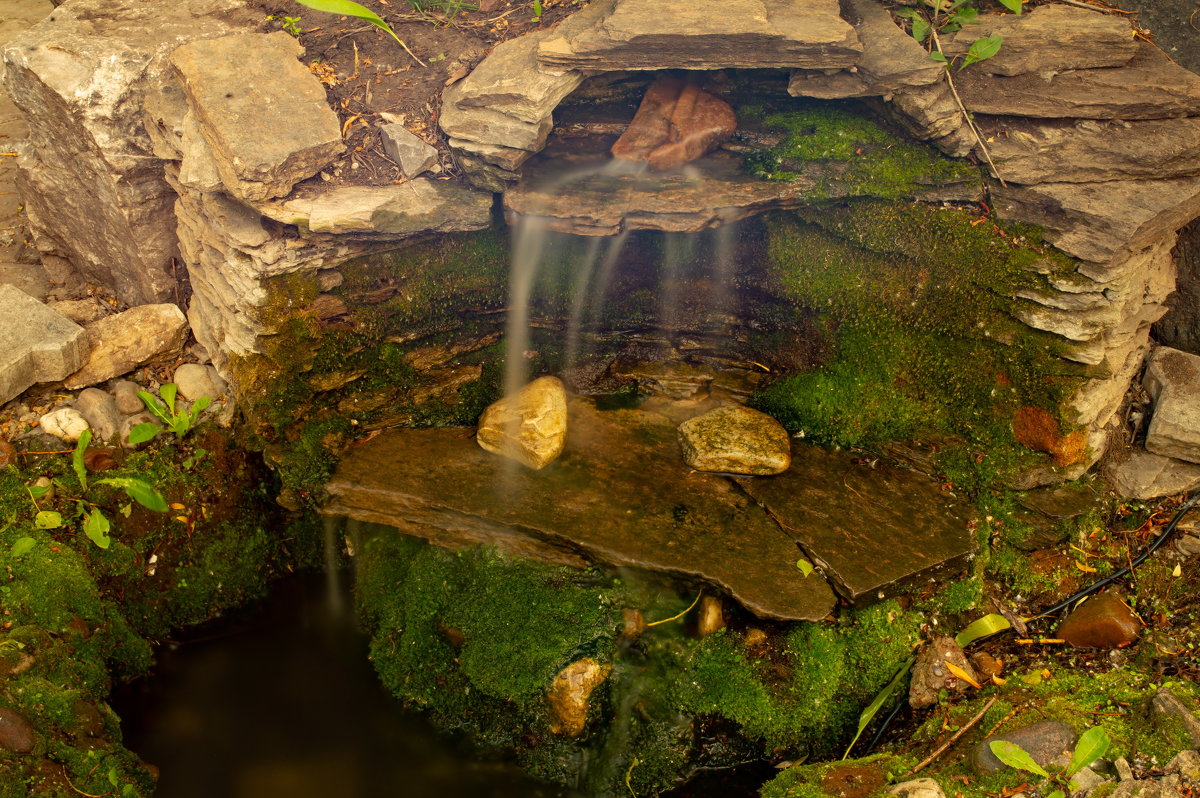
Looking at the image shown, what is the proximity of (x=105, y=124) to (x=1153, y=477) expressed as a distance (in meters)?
6.83

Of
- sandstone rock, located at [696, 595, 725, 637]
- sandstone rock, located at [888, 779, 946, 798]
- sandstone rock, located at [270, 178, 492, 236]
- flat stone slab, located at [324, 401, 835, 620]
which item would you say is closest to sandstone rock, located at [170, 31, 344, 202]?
sandstone rock, located at [270, 178, 492, 236]

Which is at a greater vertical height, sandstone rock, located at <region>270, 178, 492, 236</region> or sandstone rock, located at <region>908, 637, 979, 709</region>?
sandstone rock, located at <region>270, 178, 492, 236</region>

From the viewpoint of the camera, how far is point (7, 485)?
438 centimetres

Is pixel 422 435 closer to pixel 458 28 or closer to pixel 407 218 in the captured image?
pixel 407 218

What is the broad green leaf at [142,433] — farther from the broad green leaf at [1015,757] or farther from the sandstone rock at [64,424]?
the broad green leaf at [1015,757]

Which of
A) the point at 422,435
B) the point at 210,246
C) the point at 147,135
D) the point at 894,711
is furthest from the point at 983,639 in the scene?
the point at 147,135

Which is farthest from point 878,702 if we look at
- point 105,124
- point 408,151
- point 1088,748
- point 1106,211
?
point 105,124

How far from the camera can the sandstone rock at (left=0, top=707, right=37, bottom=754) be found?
11.3ft

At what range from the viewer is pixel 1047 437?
176 inches

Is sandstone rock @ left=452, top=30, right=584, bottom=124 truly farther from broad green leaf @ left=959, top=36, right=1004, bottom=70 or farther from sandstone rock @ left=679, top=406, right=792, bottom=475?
broad green leaf @ left=959, top=36, right=1004, bottom=70

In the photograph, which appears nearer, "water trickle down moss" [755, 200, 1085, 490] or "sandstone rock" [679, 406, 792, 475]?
"water trickle down moss" [755, 200, 1085, 490]

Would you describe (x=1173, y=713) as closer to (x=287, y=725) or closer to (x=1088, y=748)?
(x=1088, y=748)

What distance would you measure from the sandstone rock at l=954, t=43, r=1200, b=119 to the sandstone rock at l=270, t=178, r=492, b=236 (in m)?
2.98

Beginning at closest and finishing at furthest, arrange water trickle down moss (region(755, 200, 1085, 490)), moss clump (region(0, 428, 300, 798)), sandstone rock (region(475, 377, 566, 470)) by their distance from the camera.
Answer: moss clump (region(0, 428, 300, 798)) < water trickle down moss (region(755, 200, 1085, 490)) < sandstone rock (region(475, 377, 566, 470))
